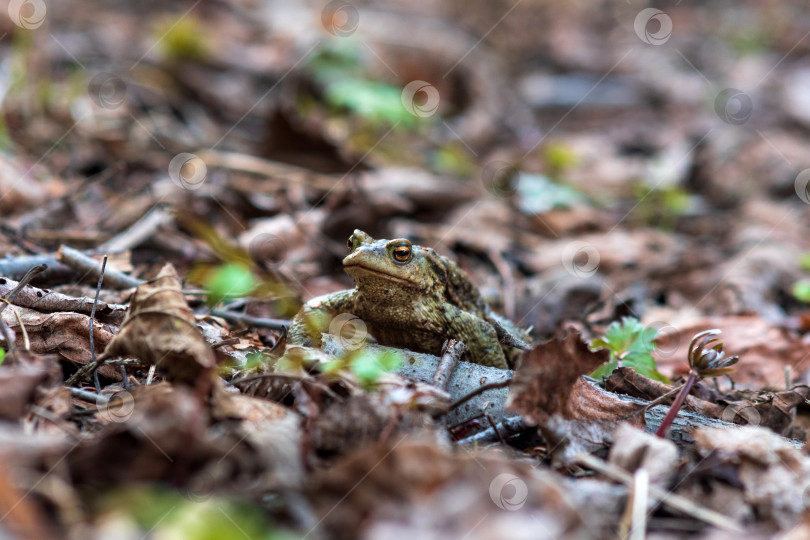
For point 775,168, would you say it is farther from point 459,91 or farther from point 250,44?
point 250,44

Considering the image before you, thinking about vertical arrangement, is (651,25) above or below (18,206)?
above

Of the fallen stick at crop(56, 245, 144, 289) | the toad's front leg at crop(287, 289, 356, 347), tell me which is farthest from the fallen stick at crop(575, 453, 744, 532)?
the fallen stick at crop(56, 245, 144, 289)

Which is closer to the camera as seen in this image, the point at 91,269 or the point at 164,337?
the point at 164,337

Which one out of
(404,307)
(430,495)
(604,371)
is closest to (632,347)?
(604,371)

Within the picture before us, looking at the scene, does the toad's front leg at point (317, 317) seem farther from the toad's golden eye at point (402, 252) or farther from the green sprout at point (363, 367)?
the green sprout at point (363, 367)

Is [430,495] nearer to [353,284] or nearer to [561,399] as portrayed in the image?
[561,399]

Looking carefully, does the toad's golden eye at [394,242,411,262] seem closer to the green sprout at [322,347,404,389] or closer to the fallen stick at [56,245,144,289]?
the green sprout at [322,347,404,389]

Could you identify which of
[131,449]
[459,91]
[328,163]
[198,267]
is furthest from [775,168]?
[131,449]

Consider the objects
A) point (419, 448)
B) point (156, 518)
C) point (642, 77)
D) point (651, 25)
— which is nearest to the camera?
point (156, 518)

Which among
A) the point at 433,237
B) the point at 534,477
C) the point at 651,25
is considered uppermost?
the point at 651,25
